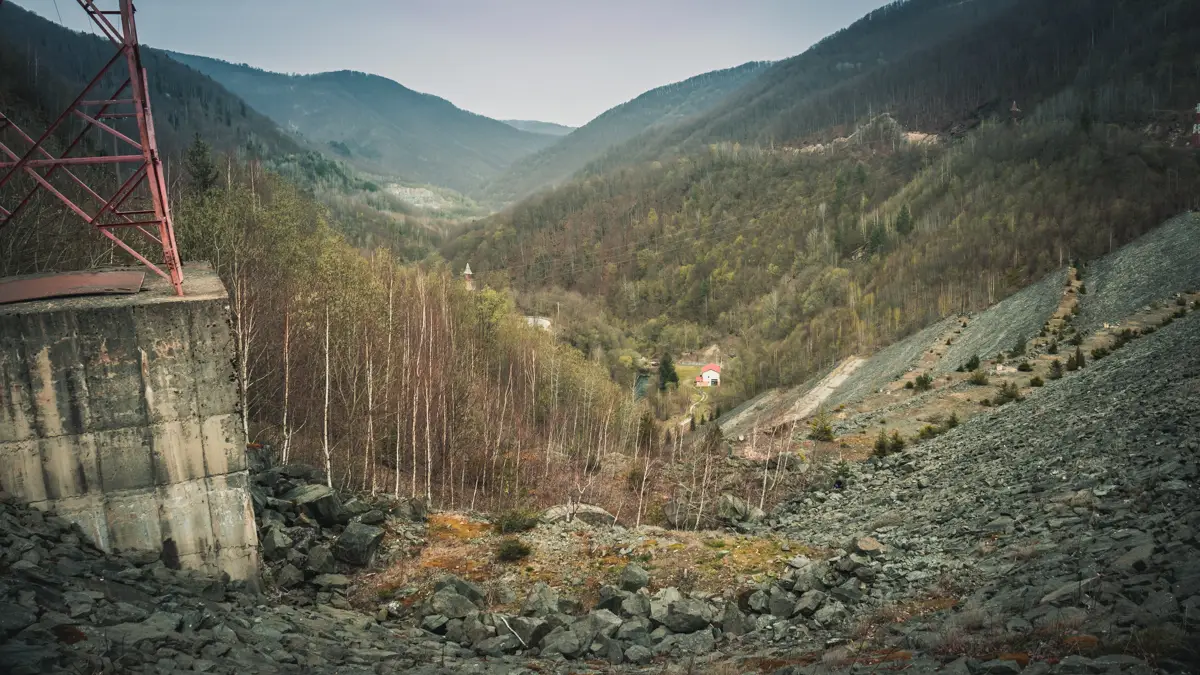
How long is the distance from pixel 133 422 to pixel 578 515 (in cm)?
1219

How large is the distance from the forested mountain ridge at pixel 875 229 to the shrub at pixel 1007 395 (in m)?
48.7

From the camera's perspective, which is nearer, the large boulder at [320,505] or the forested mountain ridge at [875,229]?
the large boulder at [320,505]

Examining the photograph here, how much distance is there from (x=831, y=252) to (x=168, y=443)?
466 feet

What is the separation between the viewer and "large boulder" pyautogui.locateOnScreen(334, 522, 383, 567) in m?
14.9

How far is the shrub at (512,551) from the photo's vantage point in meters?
16.2

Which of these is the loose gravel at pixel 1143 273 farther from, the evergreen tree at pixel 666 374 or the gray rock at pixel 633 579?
the evergreen tree at pixel 666 374

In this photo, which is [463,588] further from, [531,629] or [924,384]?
[924,384]

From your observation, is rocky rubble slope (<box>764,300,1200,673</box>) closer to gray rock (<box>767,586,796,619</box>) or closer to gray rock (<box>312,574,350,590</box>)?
gray rock (<box>767,586,796,619</box>)

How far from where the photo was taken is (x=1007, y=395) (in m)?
29.1

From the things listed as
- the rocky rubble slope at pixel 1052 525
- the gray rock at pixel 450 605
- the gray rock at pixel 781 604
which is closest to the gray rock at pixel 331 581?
the gray rock at pixel 450 605

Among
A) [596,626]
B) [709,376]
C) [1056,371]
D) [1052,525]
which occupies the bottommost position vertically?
[709,376]

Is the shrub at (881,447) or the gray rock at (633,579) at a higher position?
the gray rock at (633,579)

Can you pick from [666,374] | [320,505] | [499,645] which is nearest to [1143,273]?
[499,645]

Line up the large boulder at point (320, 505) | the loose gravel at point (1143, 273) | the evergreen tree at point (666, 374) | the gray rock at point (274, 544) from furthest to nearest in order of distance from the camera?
the evergreen tree at point (666, 374) → the loose gravel at point (1143, 273) → the large boulder at point (320, 505) → the gray rock at point (274, 544)
